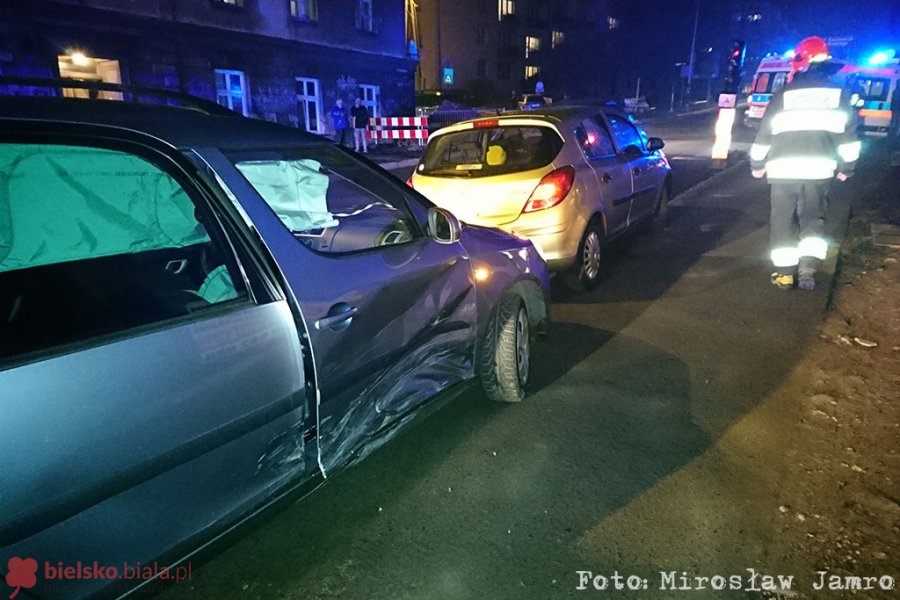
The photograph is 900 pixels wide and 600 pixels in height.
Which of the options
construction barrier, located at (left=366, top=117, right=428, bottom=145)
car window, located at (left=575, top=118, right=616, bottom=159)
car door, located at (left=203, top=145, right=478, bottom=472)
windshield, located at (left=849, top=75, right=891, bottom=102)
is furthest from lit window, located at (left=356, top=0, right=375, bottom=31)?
car door, located at (left=203, top=145, right=478, bottom=472)

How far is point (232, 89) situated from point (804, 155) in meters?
16.8

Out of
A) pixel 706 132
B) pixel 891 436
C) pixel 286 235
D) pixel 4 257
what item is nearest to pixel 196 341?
pixel 286 235

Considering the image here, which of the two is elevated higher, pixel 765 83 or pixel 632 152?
pixel 765 83

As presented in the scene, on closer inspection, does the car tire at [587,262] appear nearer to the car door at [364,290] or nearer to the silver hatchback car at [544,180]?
the silver hatchback car at [544,180]

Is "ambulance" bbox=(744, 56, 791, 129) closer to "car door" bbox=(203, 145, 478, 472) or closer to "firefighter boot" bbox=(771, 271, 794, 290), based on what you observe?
"firefighter boot" bbox=(771, 271, 794, 290)

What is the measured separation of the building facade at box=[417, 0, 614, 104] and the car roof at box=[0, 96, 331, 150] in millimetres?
41201

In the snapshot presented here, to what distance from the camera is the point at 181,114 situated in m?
2.15

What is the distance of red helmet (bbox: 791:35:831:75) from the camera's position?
215 inches

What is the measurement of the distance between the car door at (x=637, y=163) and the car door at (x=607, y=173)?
179 millimetres

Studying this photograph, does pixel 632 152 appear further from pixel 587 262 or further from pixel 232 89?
pixel 232 89

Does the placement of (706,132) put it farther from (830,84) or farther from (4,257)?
(4,257)

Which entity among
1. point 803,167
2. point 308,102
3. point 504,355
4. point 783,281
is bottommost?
point 783,281

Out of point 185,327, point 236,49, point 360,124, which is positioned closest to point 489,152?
point 185,327

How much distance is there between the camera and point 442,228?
2893 millimetres
